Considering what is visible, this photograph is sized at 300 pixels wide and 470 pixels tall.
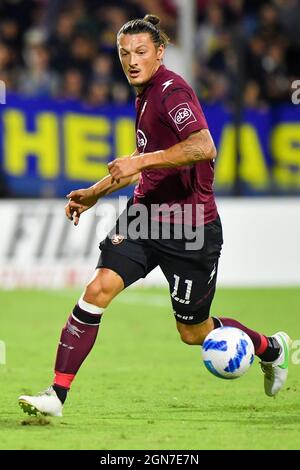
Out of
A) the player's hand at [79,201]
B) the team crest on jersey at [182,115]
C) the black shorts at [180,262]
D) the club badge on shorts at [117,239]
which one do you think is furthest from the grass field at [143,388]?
the team crest on jersey at [182,115]

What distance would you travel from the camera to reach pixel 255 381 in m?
8.47

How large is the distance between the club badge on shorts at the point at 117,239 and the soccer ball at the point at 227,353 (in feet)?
2.62

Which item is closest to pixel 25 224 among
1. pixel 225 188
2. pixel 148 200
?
pixel 225 188

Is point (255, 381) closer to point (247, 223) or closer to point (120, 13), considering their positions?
point (247, 223)

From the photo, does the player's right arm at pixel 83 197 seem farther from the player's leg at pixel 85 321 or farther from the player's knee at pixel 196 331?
the player's knee at pixel 196 331

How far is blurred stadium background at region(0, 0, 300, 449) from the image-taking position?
45.8 feet

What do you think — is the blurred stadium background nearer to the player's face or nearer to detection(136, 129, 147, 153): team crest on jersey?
detection(136, 129, 147, 153): team crest on jersey

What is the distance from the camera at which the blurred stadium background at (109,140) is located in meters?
14.0

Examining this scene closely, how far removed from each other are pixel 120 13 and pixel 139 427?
34.5 ft

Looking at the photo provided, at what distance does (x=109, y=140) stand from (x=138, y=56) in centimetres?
809

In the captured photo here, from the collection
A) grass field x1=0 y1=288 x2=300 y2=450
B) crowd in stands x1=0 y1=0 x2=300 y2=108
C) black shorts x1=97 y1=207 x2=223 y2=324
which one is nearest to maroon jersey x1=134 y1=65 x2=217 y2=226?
black shorts x1=97 y1=207 x2=223 y2=324

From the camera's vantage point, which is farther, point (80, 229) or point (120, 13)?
point (120, 13)

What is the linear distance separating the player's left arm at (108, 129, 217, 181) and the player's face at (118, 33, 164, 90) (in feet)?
1.73

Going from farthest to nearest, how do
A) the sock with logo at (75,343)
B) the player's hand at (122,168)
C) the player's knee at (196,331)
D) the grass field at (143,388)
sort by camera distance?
the player's knee at (196,331) → the sock with logo at (75,343) → the player's hand at (122,168) → the grass field at (143,388)
